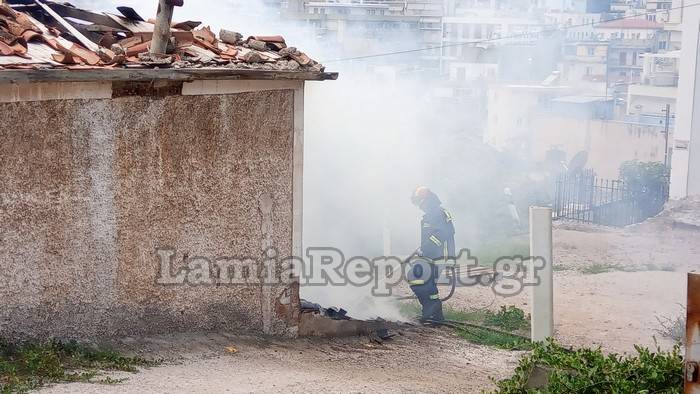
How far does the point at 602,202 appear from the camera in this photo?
25.8 meters

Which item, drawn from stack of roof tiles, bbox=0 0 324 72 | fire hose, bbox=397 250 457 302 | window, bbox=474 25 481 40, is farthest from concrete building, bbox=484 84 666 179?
stack of roof tiles, bbox=0 0 324 72

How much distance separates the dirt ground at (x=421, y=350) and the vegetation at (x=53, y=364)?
23cm

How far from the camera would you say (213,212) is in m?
9.45

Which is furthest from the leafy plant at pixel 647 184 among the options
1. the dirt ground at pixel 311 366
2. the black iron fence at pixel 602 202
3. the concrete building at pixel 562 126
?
the dirt ground at pixel 311 366

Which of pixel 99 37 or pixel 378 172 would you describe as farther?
pixel 378 172

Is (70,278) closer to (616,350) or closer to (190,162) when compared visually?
(190,162)

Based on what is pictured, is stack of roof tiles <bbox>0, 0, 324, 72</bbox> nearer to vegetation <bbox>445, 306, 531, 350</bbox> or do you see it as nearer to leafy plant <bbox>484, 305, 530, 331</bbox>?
vegetation <bbox>445, 306, 531, 350</bbox>

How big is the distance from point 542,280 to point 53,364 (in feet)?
13.4

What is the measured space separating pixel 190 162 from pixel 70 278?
1.60m

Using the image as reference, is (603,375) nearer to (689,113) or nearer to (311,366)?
(311,366)

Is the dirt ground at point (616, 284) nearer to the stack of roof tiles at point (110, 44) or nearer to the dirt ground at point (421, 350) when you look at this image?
the dirt ground at point (421, 350)

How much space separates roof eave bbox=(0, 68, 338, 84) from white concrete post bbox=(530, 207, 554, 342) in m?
3.01

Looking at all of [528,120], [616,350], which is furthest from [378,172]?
[528,120]

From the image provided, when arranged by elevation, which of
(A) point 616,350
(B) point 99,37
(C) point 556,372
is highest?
(B) point 99,37
